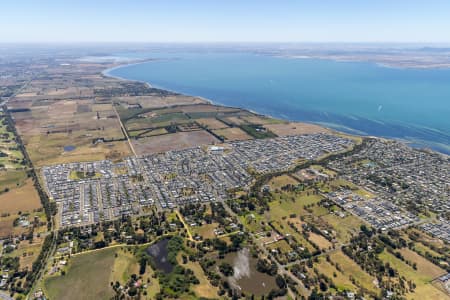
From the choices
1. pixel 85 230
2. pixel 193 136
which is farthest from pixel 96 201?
pixel 193 136

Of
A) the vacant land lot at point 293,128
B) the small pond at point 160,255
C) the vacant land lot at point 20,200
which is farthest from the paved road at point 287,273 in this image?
the vacant land lot at point 293,128

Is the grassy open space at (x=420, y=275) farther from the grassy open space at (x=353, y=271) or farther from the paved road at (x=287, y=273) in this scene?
the paved road at (x=287, y=273)

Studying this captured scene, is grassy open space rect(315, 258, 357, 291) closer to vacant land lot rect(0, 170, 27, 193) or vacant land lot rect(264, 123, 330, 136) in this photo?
vacant land lot rect(264, 123, 330, 136)

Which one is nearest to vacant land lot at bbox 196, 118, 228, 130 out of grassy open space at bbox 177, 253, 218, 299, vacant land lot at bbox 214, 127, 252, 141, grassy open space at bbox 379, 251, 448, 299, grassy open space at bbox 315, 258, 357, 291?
vacant land lot at bbox 214, 127, 252, 141

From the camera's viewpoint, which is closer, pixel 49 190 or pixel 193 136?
pixel 49 190

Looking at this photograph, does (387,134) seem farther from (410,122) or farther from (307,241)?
(307,241)

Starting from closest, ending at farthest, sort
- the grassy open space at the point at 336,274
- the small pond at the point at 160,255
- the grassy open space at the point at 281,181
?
the grassy open space at the point at 336,274 < the small pond at the point at 160,255 < the grassy open space at the point at 281,181
